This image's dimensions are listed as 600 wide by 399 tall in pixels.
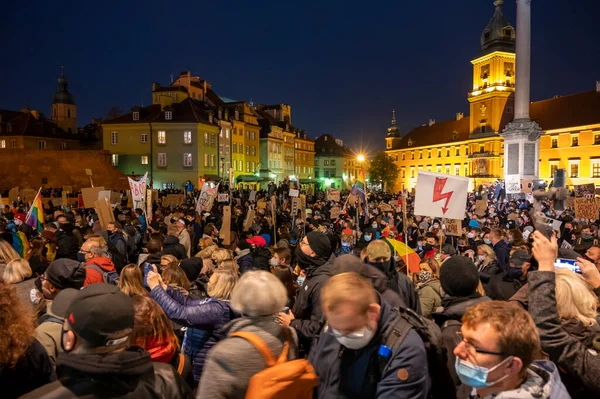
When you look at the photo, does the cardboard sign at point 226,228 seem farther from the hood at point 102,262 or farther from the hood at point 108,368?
the hood at point 108,368

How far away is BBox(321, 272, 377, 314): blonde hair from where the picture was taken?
2.65 meters

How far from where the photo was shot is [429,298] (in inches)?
222

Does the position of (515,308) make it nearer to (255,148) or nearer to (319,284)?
(319,284)

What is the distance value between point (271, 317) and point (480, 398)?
1.29 metres

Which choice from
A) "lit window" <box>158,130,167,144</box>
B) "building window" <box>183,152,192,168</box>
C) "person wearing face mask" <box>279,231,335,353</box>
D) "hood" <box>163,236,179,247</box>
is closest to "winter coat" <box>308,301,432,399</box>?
"person wearing face mask" <box>279,231,335,353</box>

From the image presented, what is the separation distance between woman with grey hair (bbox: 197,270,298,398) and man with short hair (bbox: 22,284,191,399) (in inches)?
11.3

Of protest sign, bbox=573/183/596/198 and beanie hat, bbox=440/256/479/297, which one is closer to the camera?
beanie hat, bbox=440/256/479/297

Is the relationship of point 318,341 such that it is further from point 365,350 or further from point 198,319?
point 198,319

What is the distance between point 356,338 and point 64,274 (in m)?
3.02

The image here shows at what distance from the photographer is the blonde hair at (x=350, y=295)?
2652 millimetres

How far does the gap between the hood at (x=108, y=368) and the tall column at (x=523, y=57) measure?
152ft

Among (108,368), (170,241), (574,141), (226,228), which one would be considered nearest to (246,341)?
(108,368)

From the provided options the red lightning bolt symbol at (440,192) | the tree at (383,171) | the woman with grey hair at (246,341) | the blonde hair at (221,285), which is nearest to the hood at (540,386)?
the woman with grey hair at (246,341)

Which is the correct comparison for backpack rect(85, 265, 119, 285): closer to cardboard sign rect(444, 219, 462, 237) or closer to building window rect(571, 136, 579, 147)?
cardboard sign rect(444, 219, 462, 237)
